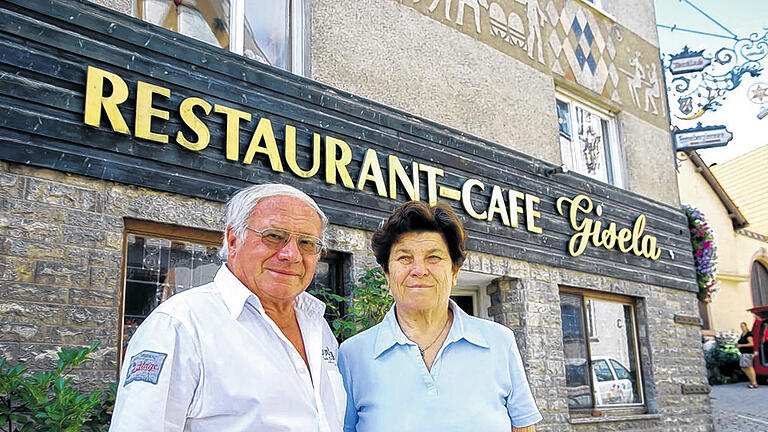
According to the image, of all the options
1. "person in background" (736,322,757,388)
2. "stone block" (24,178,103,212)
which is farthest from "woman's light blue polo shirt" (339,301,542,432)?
"person in background" (736,322,757,388)

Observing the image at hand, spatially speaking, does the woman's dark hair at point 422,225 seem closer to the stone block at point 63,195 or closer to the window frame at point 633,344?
the stone block at point 63,195

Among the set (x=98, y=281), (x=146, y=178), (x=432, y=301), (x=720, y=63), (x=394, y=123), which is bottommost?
(x=432, y=301)

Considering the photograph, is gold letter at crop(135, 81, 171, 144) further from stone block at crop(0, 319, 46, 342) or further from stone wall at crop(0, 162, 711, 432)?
stone block at crop(0, 319, 46, 342)

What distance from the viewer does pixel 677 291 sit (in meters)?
9.17

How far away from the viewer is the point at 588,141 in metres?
8.60

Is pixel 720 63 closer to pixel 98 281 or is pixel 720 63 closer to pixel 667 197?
pixel 667 197

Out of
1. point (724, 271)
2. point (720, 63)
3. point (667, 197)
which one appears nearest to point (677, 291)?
point (667, 197)

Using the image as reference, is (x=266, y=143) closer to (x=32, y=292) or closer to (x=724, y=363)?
(x=32, y=292)

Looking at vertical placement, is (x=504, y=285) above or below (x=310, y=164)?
below

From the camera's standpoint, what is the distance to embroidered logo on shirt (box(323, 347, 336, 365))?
2.28 metres

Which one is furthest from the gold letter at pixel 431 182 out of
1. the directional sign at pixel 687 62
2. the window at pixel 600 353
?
the directional sign at pixel 687 62

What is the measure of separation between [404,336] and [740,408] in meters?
11.4

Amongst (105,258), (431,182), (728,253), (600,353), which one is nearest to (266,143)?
(105,258)

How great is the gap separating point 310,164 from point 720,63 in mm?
7207
